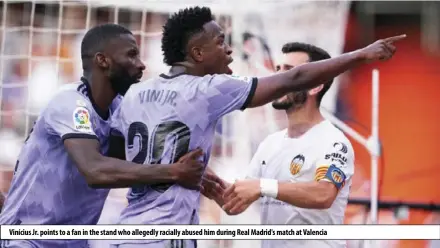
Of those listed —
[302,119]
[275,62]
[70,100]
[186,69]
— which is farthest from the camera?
[275,62]

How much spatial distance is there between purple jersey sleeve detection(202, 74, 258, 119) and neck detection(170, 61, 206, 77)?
4.4 inches

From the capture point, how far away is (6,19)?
12.7ft

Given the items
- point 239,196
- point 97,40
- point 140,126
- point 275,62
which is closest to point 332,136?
point 239,196

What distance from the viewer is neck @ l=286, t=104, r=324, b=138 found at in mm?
2906

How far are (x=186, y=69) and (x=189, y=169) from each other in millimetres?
338

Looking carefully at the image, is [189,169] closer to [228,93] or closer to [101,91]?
[228,93]

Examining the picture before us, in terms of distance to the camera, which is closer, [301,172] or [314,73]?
[314,73]

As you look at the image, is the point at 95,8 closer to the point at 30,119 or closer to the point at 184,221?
the point at 30,119

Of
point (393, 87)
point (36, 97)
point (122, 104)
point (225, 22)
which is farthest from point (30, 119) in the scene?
point (393, 87)

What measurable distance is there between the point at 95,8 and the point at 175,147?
168 centimetres

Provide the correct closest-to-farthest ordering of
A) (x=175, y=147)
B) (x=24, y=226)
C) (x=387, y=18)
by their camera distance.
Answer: (x=175, y=147) < (x=24, y=226) < (x=387, y=18)

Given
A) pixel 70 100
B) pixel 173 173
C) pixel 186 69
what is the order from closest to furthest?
pixel 173 173
pixel 186 69
pixel 70 100

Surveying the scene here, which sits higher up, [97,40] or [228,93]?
[97,40]

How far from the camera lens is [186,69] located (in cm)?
245
